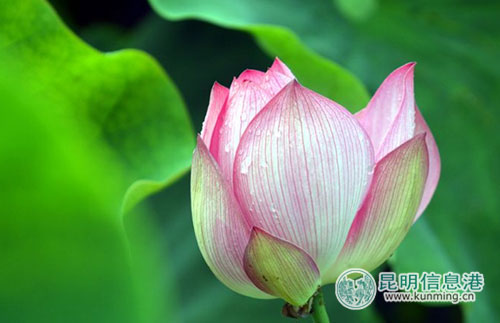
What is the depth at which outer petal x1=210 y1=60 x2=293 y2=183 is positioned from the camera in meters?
0.36

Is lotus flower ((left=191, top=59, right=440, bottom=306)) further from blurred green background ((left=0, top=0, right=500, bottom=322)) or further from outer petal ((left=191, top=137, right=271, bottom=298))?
blurred green background ((left=0, top=0, right=500, bottom=322))

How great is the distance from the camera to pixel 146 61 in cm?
66

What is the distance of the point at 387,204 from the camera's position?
0.36m

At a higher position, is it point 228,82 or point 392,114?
point 392,114

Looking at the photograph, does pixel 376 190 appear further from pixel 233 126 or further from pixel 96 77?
pixel 96 77

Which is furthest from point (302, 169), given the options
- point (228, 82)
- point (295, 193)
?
point (228, 82)

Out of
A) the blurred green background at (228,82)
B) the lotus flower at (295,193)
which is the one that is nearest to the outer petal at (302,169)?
the lotus flower at (295,193)

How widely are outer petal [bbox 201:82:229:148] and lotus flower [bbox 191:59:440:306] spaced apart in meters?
0.01

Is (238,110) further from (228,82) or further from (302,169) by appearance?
(228,82)

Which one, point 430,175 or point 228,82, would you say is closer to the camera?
point 430,175

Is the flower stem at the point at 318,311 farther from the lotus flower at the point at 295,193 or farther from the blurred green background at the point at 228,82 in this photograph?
the blurred green background at the point at 228,82

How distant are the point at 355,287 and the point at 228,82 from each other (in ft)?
1.72

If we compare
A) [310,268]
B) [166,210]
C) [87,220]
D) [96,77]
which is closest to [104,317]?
[87,220]

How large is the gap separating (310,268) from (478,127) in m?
0.56
